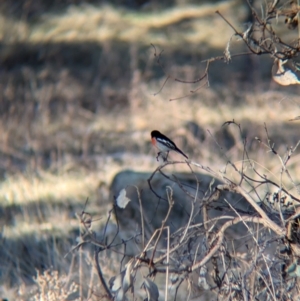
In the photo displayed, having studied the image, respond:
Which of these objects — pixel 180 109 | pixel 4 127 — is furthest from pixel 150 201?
pixel 180 109

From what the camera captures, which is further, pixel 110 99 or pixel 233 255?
pixel 110 99

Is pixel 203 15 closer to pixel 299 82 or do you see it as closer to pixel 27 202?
pixel 27 202

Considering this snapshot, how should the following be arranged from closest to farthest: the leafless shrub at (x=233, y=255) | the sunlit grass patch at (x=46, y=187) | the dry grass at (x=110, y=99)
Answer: the leafless shrub at (x=233, y=255) → the sunlit grass patch at (x=46, y=187) → the dry grass at (x=110, y=99)

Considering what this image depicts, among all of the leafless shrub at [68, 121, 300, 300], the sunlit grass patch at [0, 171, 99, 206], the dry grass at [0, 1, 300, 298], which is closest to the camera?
the leafless shrub at [68, 121, 300, 300]

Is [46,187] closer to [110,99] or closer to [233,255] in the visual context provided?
[110,99]

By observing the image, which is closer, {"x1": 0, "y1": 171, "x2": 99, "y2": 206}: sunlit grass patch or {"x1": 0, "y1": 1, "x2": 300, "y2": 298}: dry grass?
{"x1": 0, "y1": 171, "x2": 99, "y2": 206}: sunlit grass patch

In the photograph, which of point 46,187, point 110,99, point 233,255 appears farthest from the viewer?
point 110,99

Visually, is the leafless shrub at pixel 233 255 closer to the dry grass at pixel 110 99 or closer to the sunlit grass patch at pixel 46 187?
the sunlit grass patch at pixel 46 187

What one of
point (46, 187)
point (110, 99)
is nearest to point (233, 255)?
point (46, 187)

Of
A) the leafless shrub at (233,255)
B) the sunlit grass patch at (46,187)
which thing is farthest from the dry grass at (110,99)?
the leafless shrub at (233,255)

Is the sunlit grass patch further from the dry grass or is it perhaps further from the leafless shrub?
the leafless shrub


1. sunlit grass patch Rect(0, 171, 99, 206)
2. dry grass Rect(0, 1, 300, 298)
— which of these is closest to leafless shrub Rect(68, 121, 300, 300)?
sunlit grass patch Rect(0, 171, 99, 206)

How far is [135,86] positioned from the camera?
479 inches

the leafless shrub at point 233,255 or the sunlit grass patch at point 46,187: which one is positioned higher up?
the leafless shrub at point 233,255
